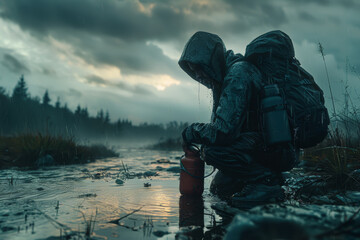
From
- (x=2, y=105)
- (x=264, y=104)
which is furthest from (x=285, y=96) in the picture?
(x=2, y=105)

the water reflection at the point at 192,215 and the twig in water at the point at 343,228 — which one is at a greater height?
the twig in water at the point at 343,228

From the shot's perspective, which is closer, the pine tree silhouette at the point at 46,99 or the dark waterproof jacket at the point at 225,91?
the dark waterproof jacket at the point at 225,91

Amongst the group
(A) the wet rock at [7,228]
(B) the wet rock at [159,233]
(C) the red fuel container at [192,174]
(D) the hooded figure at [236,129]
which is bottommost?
(B) the wet rock at [159,233]

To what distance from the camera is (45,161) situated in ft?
21.5

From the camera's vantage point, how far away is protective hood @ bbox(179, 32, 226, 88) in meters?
3.25

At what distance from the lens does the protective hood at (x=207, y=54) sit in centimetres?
325

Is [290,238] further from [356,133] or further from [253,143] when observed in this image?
[356,133]

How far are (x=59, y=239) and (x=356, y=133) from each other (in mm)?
4300

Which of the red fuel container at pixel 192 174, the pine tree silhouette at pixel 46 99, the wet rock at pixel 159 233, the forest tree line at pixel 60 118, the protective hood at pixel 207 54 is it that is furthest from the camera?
the pine tree silhouette at pixel 46 99

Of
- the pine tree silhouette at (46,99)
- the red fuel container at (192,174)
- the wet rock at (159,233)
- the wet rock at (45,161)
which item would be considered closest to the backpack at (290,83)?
the red fuel container at (192,174)

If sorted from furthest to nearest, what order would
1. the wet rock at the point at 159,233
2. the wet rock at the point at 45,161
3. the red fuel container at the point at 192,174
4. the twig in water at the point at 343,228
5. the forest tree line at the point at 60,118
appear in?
1. the forest tree line at the point at 60,118
2. the wet rock at the point at 45,161
3. the red fuel container at the point at 192,174
4. the wet rock at the point at 159,233
5. the twig in water at the point at 343,228

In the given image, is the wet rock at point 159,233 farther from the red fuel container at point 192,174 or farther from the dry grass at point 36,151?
the dry grass at point 36,151

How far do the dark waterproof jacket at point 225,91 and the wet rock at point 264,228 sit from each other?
1.40 metres

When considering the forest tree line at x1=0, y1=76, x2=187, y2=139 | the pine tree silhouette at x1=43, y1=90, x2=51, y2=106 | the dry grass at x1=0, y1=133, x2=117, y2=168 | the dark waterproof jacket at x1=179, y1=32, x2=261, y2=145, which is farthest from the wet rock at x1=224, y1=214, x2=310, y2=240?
the pine tree silhouette at x1=43, y1=90, x2=51, y2=106
